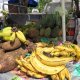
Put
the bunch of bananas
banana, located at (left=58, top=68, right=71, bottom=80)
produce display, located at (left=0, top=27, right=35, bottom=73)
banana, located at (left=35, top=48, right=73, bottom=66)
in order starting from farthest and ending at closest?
the bunch of bananas < produce display, located at (left=0, top=27, right=35, bottom=73) < banana, located at (left=35, top=48, right=73, bottom=66) < banana, located at (left=58, top=68, right=71, bottom=80)

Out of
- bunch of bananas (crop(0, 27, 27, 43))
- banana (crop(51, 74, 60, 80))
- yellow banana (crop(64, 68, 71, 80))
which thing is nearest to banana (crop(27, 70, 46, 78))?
banana (crop(51, 74, 60, 80))

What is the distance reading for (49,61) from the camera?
124 inches

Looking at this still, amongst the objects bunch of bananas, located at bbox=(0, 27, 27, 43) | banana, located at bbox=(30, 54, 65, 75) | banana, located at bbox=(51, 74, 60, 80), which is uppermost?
bunch of bananas, located at bbox=(0, 27, 27, 43)

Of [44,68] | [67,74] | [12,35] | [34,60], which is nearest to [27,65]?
[34,60]

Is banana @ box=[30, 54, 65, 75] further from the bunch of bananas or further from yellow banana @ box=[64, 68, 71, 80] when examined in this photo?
the bunch of bananas

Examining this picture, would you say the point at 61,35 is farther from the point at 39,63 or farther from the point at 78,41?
the point at 39,63

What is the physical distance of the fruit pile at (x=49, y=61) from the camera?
3.06 m

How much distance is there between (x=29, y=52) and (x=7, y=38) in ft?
1.26

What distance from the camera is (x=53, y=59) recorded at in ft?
10.4

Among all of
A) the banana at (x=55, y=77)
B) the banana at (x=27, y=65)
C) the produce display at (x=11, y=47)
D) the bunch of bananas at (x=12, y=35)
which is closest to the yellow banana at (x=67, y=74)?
the banana at (x=55, y=77)

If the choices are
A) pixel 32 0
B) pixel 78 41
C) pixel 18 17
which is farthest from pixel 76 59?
pixel 32 0

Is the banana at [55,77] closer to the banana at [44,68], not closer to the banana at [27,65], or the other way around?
the banana at [44,68]

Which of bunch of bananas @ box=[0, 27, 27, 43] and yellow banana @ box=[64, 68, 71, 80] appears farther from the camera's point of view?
bunch of bananas @ box=[0, 27, 27, 43]

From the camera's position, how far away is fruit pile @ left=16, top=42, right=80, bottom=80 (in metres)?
3.06
